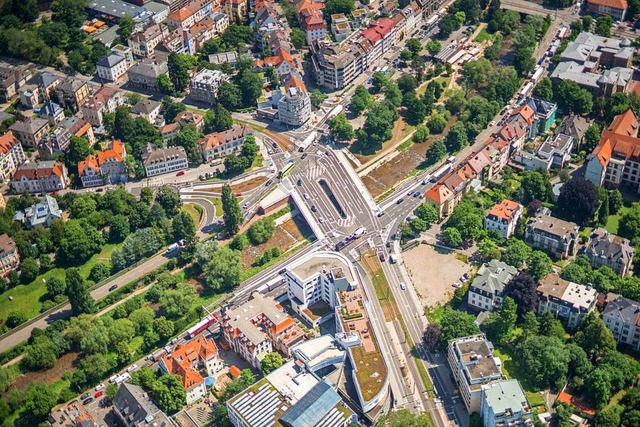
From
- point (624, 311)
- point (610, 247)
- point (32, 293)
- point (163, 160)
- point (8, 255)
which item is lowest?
point (32, 293)

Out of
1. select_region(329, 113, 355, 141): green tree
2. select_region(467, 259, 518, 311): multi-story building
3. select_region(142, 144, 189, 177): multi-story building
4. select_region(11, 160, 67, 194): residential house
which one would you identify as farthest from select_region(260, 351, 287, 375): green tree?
select_region(11, 160, 67, 194): residential house

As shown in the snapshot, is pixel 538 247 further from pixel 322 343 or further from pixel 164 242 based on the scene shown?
pixel 164 242

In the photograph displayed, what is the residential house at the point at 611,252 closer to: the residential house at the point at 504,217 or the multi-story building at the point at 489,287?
the residential house at the point at 504,217

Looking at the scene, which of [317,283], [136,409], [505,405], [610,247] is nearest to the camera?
[505,405]

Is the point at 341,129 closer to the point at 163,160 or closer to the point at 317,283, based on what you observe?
the point at 163,160

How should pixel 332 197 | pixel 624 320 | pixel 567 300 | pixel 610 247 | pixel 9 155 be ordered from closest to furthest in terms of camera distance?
pixel 624 320, pixel 567 300, pixel 610 247, pixel 332 197, pixel 9 155

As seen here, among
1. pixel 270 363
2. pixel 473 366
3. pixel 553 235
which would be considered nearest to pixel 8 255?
pixel 270 363

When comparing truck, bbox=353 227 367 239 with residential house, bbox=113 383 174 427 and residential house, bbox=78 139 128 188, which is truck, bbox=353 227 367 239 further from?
residential house, bbox=78 139 128 188
